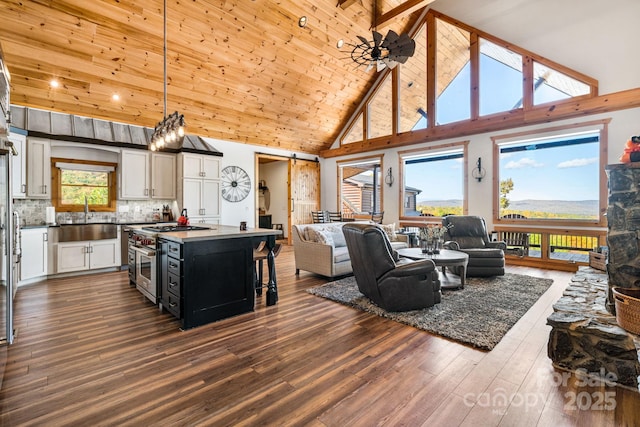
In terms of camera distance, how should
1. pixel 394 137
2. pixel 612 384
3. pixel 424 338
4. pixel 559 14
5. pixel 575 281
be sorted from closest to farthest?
pixel 612 384
pixel 424 338
pixel 575 281
pixel 559 14
pixel 394 137

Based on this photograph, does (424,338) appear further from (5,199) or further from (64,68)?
(64,68)

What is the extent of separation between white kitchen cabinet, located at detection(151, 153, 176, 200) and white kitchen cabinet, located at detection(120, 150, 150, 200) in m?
0.12

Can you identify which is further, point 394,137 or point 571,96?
point 394,137

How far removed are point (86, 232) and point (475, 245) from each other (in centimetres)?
685

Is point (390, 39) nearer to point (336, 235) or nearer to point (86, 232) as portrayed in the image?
point (336, 235)

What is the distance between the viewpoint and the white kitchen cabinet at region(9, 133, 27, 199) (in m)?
4.50

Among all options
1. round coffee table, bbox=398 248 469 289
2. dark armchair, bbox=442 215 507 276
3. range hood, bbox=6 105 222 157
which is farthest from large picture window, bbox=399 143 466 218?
range hood, bbox=6 105 222 157

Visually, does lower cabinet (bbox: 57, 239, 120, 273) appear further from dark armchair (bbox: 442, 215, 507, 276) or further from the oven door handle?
dark armchair (bbox: 442, 215, 507, 276)

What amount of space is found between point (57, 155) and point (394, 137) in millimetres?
7339

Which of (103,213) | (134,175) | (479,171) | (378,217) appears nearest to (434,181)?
(479,171)

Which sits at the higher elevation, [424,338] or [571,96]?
[571,96]

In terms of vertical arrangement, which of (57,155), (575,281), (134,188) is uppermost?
(57,155)

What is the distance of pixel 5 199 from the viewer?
2.47 metres

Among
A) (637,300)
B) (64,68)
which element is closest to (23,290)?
(64,68)
